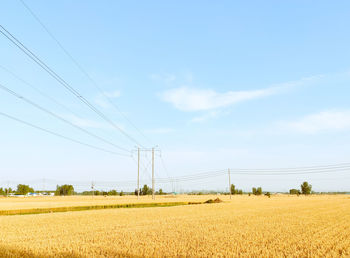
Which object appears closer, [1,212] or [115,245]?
[115,245]

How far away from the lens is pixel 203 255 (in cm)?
991

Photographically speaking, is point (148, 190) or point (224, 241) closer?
point (224, 241)

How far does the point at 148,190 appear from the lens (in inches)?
7731

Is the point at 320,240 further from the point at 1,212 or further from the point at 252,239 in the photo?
the point at 1,212

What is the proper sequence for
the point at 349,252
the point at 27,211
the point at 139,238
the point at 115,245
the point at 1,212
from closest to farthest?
the point at 349,252 < the point at 115,245 < the point at 139,238 < the point at 1,212 < the point at 27,211

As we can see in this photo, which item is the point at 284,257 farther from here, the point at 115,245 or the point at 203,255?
the point at 115,245

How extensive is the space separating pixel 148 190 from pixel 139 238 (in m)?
187

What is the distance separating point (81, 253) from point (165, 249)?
114 inches

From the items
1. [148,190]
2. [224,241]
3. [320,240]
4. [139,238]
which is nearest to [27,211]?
[139,238]

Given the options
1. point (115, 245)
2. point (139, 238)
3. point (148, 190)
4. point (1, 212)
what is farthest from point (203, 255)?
point (148, 190)

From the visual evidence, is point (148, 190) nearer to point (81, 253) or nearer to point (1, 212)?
point (1, 212)

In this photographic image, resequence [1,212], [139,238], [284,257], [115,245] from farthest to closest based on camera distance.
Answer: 1. [1,212]
2. [139,238]
3. [115,245]
4. [284,257]

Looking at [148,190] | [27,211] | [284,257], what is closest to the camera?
[284,257]

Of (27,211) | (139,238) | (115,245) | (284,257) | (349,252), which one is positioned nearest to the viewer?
(284,257)
